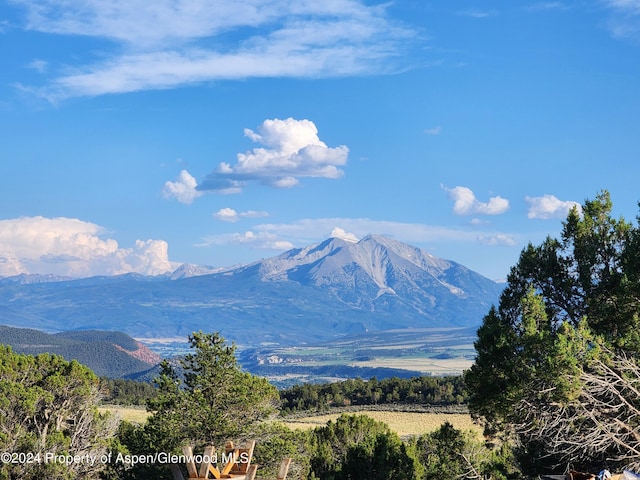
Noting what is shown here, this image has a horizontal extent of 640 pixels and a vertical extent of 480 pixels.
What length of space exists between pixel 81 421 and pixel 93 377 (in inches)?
67.9

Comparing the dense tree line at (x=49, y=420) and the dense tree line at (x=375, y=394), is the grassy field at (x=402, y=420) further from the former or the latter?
the dense tree line at (x=49, y=420)

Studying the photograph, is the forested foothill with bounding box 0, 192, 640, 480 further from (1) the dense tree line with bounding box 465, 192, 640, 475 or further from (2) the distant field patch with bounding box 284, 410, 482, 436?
(2) the distant field patch with bounding box 284, 410, 482, 436

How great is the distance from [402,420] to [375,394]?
61.0 ft

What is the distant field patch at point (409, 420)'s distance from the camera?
2442 inches

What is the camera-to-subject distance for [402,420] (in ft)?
228

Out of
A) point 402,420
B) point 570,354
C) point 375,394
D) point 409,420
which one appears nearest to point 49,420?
point 570,354

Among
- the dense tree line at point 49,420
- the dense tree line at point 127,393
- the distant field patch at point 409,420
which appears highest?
the dense tree line at point 49,420

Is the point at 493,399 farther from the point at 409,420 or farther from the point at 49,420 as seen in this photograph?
the point at 409,420

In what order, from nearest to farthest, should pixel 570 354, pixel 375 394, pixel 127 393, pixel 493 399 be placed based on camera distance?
pixel 570 354, pixel 493 399, pixel 375 394, pixel 127 393

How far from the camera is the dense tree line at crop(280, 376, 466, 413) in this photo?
85.8m

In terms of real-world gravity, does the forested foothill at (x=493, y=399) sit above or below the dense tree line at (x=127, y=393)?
above

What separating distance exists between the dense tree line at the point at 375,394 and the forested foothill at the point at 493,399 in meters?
55.1

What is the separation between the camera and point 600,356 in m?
18.5

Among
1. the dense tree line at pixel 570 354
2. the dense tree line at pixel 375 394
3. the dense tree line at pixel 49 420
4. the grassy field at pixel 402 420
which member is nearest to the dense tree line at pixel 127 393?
the grassy field at pixel 402 420
